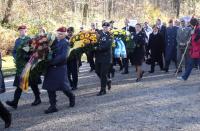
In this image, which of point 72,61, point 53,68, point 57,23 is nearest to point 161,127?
point 53,68

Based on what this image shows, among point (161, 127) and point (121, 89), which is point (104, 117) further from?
point (121, 89)

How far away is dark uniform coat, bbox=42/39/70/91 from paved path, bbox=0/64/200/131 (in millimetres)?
599

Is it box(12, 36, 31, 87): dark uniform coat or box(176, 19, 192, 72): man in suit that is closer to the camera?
box(12, 36, 31, 87): dark uniform coat

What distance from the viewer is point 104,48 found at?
12562 mm

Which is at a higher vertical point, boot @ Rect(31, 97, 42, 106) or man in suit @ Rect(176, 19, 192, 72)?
man in suit @ Rect(176, 19, 192, 72)

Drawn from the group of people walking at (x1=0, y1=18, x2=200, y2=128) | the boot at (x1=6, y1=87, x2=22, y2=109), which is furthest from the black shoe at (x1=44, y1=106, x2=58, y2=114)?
the boot at (x1=6, y1=87, x2=22, y2=109)

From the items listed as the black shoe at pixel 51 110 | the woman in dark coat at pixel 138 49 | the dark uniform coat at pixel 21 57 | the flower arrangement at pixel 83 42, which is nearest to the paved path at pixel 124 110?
the black shoe at pixel 51 110

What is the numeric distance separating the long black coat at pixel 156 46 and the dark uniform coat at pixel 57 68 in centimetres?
750

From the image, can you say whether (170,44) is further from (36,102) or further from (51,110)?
(51,110)

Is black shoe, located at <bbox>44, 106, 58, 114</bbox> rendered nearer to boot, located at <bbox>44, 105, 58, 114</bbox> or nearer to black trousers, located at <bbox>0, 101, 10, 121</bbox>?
boot, located at <bbox>44, 105, 58, 114</bbox>

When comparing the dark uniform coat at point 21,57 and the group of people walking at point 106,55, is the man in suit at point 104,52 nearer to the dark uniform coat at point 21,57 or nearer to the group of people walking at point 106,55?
the group of people walking at point 106,55

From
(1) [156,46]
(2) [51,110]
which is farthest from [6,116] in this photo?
(1) [156,46]

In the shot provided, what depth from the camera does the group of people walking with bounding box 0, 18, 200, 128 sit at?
1081cm

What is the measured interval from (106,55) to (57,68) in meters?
2.13
